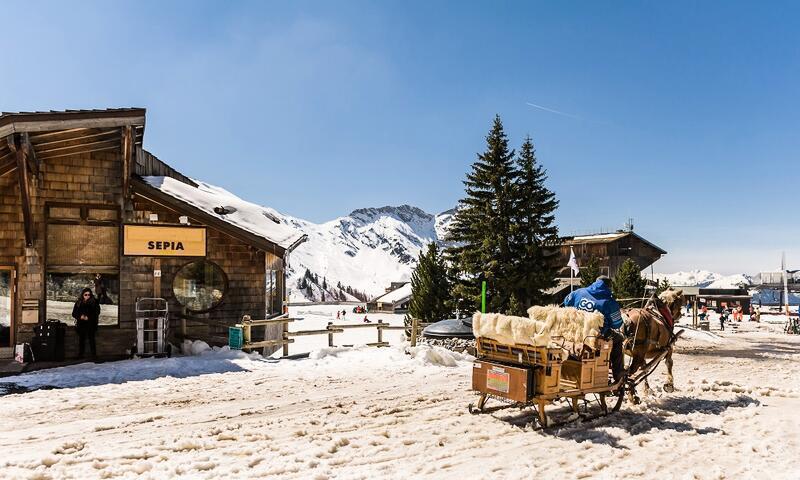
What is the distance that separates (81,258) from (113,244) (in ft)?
2.94

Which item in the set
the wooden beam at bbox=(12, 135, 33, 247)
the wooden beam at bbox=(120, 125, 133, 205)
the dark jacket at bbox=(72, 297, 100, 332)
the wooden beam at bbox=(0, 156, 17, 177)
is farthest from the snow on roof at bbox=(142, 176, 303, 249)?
the dark jacket at bbox=(72, 297, 100, 332)

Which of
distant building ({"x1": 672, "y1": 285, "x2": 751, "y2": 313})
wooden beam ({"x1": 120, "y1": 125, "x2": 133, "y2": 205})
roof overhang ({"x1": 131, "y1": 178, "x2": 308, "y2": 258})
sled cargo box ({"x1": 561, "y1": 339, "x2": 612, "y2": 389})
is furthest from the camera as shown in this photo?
distant building ({"x1": 672, "y1": 285, "x2": 751, "y2": 313})

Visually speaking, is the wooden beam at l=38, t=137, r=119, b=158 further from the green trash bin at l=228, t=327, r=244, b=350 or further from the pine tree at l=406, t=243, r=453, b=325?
the pine tree at l=406, t=243, r=453, b=325

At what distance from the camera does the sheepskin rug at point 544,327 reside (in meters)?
7.73

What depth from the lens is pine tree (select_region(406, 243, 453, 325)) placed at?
100 feet

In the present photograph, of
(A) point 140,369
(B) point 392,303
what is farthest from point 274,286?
(B) point 392,303

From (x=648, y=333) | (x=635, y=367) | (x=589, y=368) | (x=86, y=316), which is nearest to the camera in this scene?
(x=589, y=368)

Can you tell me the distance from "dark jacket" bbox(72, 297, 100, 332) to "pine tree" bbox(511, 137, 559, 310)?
1956cm

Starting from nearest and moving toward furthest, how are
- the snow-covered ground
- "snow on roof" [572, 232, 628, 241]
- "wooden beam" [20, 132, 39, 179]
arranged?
the snow-covered ground, "wooden beam" [20, 132, 39, 179], "snow on roof" [572, 232, 628, 241]

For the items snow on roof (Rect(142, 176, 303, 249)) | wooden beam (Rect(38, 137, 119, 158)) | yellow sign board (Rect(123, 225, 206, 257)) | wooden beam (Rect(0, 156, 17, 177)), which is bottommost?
yellow sign board (Rect(123, 225, 206, 257))

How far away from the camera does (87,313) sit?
13695 mm

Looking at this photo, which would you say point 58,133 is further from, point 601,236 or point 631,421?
point 601,236

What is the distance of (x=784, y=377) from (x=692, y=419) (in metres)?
7.69

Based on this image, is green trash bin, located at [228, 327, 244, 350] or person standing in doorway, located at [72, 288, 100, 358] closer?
person standing in doorway, located at [72, 288, 100, 358]
